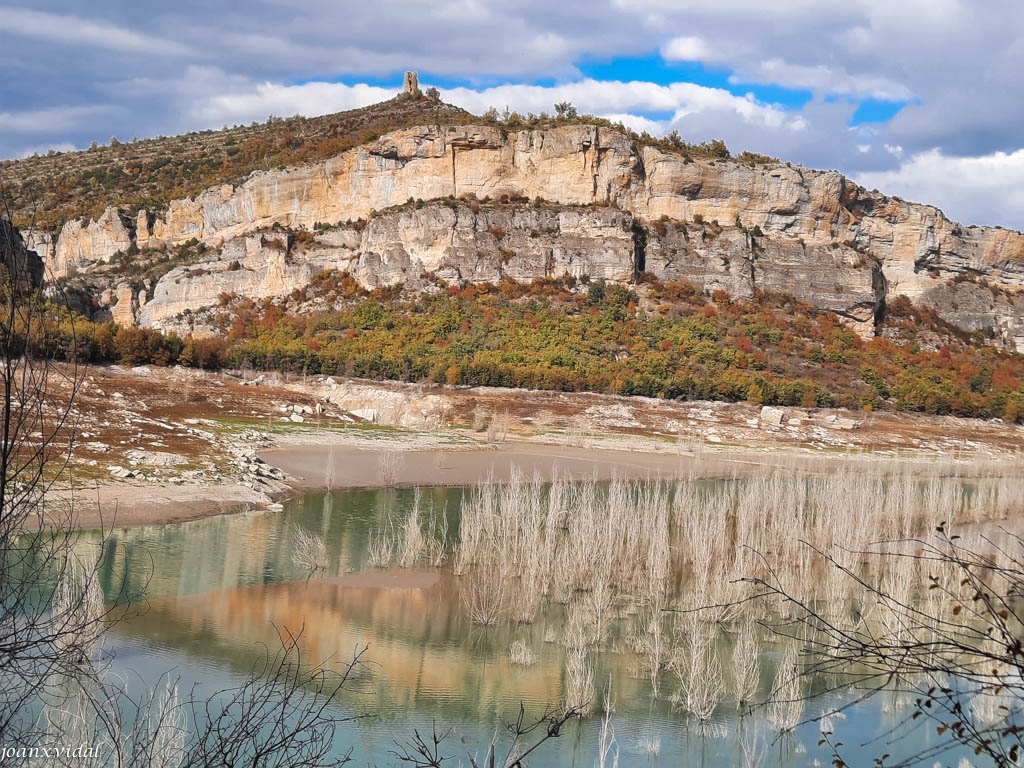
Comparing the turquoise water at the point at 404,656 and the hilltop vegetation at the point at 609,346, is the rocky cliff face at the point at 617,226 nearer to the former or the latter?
the hilltop vegetation at the point at 609,346

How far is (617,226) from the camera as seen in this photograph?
74.6 meters

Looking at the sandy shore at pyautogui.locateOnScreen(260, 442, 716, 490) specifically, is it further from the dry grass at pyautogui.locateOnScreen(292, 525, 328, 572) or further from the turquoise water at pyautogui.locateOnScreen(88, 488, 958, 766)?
the turquoise water at pyautogui.locateOnScreen(88, 488, 958, 766)

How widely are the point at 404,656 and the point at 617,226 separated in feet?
211

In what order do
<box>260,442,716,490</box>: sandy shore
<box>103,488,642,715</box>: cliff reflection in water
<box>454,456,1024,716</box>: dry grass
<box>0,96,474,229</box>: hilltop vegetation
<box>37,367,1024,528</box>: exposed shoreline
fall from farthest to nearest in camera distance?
<box>0,96,474,229</box>: hilltop vegetation < <box>260,442,716,490</box>: sandy shore < <box>37,367,1024,528</box>: exposed shoreline < <box>454,456,1024,716</box>: dry grass < <box>103,488,642,715</box>: cliff reflection in water

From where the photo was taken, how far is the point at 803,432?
4731cm

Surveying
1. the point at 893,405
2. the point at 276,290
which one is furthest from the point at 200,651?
the point at 276,290

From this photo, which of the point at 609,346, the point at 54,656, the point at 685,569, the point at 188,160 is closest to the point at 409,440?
the point at 685,569

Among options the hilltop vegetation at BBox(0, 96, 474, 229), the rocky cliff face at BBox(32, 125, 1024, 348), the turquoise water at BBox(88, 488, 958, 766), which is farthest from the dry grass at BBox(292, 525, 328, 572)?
the hilltop vegetation at BBox(0, 96, 474, 229)

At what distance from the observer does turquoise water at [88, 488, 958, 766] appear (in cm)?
1102

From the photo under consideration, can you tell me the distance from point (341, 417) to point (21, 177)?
3441 inches

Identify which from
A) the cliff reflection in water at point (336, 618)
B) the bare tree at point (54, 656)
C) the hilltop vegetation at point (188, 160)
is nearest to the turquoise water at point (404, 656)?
the cliff reflection in water at point (336, 618)

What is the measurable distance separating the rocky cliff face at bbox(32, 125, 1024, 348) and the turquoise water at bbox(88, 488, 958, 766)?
57.4 metres

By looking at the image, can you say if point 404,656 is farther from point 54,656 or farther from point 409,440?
point 409,440

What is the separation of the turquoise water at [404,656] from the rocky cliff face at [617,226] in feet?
188
